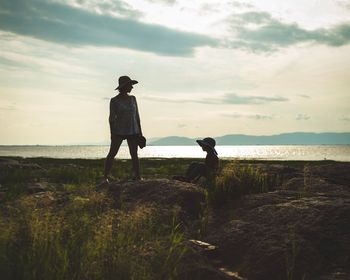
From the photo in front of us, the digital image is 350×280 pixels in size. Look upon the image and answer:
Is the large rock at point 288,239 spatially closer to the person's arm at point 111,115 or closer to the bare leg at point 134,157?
the bare leg at point 134,157

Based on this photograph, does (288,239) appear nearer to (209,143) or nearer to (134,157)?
(209,143)

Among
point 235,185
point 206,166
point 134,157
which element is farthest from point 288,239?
point 134,157

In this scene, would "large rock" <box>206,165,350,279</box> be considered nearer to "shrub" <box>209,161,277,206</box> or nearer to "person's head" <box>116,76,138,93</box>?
"shrub" <box>209,161,277,206</box>

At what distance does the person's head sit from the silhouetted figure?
241cm

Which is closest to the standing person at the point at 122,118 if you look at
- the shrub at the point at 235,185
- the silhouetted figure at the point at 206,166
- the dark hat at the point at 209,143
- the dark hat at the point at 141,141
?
the dark hat at the point at 141,141

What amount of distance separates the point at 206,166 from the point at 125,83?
301 centimetres

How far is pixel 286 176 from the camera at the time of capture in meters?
10.4

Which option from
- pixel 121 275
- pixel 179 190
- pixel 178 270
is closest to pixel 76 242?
pixel 121 275

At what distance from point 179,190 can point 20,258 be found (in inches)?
160

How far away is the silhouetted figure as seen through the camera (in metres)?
10.4

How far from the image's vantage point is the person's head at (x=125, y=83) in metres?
10.5

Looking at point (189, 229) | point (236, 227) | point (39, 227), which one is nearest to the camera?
point (39, 227)

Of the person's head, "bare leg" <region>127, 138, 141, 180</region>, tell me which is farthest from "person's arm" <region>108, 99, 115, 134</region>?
"bare leg" <region>127, 138, 141, 180</region>

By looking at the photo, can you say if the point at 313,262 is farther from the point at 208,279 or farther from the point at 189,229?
the point at 189,229
